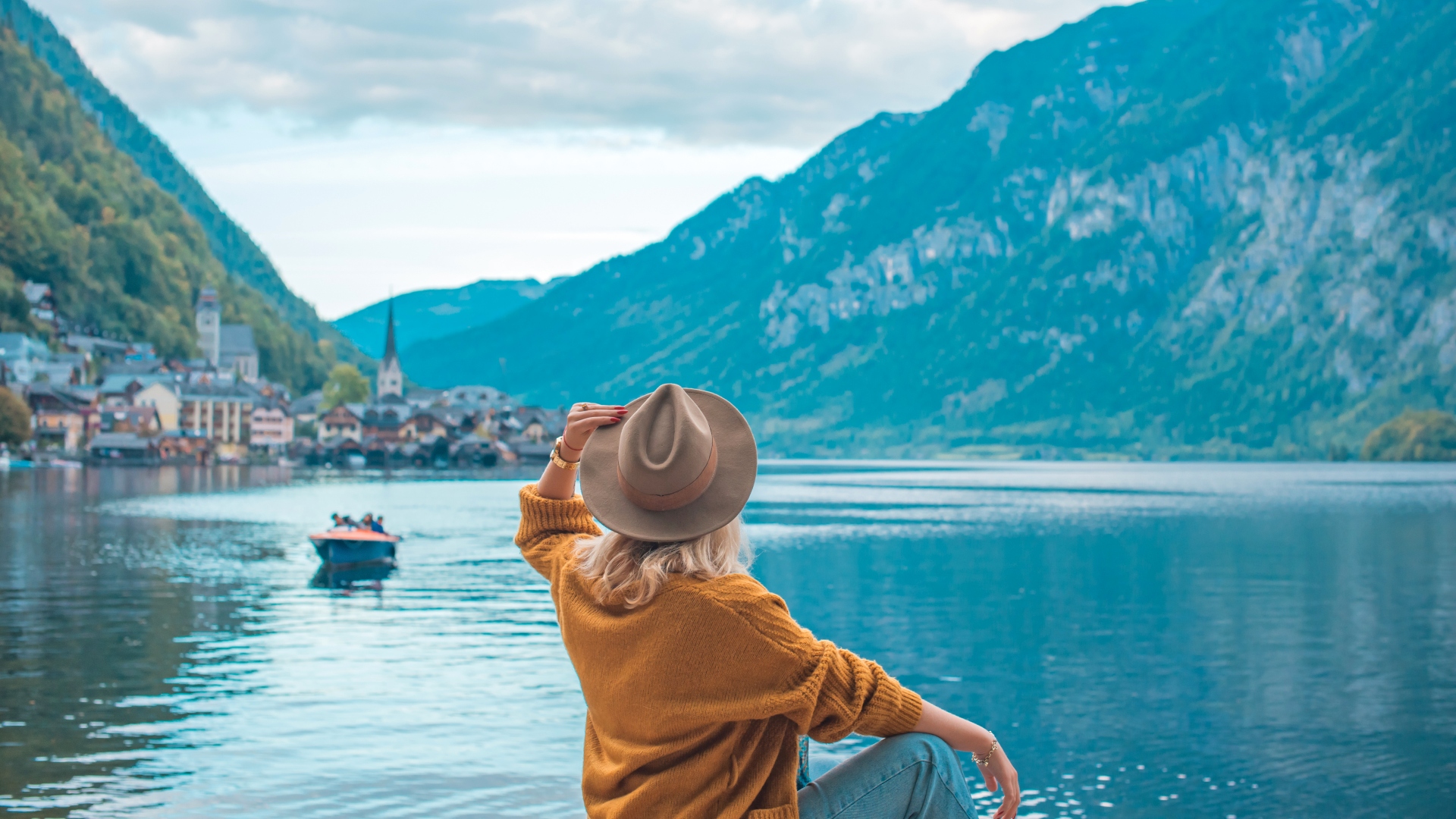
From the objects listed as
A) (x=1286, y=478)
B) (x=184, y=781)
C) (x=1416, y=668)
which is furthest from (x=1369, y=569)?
(x=1286, y=478)

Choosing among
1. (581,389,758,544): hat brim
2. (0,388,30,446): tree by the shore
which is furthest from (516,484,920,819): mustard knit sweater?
(0,388,30,446): tree by the shore

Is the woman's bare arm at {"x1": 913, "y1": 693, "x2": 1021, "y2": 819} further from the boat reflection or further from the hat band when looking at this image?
the boat reflection

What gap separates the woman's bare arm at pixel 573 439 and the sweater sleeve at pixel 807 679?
74 centimetres

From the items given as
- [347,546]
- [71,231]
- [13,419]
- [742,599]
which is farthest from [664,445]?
[71,231]

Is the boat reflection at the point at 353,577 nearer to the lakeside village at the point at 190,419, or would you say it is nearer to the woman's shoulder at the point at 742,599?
the woman's shoulder at the point at 742,599

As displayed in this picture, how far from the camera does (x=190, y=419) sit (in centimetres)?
16375

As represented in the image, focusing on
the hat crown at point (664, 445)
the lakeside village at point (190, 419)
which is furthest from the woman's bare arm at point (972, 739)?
the lakeside village at point (190, 419)

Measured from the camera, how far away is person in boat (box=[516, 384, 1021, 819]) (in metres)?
3.80

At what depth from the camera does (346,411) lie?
184000 millimetres

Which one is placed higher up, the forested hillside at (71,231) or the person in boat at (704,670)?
the forested hillside at (71,231)

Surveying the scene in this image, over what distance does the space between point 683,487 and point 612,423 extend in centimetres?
58

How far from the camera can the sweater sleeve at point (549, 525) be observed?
453cm

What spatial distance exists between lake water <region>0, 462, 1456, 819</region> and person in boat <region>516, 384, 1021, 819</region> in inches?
342

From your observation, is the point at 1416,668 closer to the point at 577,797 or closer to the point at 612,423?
the point at 577,797
